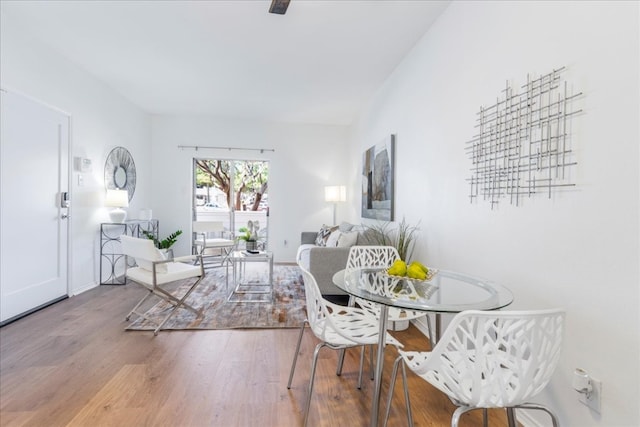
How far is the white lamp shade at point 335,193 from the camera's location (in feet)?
19.7

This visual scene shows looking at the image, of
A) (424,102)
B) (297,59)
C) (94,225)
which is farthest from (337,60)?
(94,225)

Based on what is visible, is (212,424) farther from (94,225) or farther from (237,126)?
(237,126)

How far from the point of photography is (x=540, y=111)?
5.39 feet

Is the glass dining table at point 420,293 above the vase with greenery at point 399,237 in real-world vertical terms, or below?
below

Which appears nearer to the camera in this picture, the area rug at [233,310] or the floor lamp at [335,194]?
the area rug at [233,310]

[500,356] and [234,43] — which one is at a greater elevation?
[234,43]

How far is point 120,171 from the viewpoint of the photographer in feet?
16.0

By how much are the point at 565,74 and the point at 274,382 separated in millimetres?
2293

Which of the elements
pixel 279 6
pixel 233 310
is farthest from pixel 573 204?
pixel 233 310

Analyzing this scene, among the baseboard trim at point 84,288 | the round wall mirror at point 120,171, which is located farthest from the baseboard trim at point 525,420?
the round wall mirror at point 120,171

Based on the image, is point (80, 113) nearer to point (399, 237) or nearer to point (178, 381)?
point (178, 381)

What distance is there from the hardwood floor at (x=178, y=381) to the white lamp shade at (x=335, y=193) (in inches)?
135

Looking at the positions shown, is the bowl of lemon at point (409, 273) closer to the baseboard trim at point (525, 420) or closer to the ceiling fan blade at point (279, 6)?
the baseboard trim at point (525, 420)

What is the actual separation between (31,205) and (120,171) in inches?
70.8
